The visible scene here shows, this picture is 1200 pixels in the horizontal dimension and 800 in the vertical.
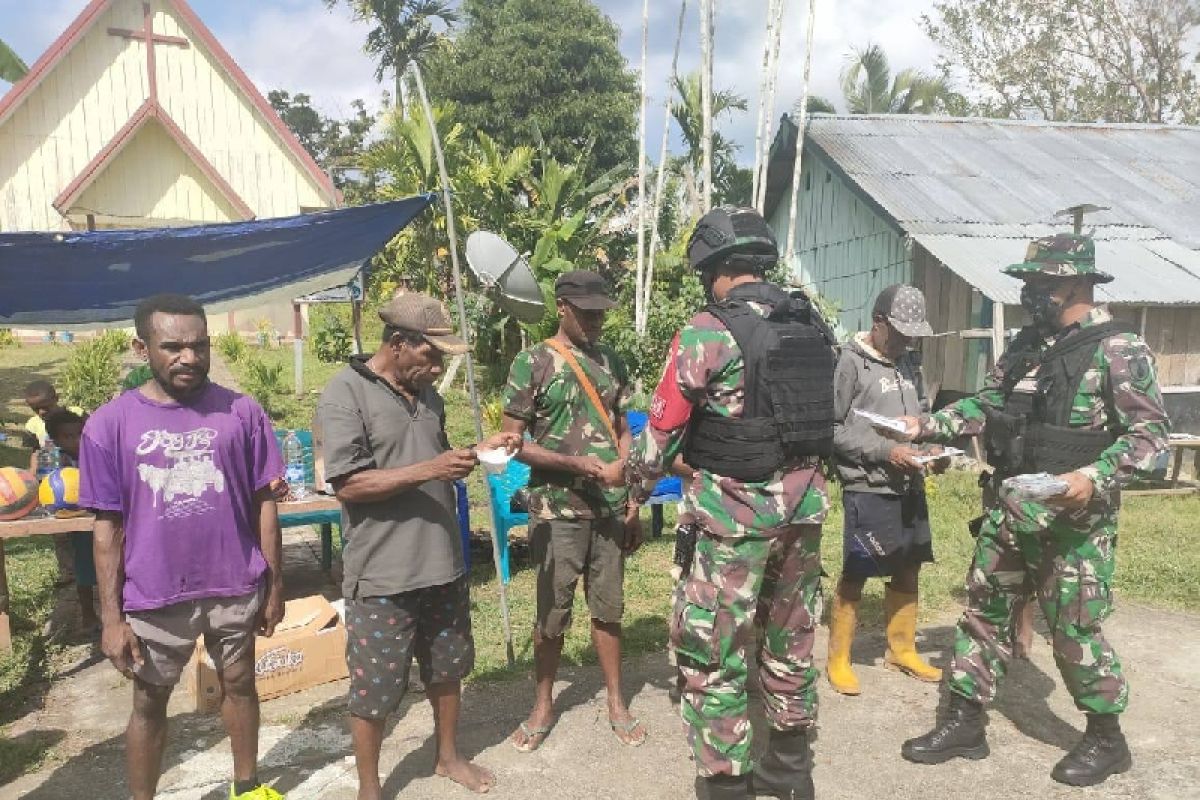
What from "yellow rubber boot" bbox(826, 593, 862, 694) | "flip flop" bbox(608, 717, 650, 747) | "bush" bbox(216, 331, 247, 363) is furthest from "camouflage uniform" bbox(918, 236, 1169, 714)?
"bush" bbox(216, 331, 247, 363)

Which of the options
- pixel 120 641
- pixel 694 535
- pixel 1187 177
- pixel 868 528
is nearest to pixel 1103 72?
pixel 1187 177

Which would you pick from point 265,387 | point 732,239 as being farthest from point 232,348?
point 732,239

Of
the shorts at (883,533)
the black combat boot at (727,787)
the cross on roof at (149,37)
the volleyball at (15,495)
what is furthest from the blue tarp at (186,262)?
the cross on roof at (149,37)

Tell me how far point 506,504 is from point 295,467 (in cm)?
142

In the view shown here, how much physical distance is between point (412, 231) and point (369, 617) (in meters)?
11.6

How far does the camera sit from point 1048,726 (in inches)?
153

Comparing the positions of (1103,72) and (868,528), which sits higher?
(1103,72)

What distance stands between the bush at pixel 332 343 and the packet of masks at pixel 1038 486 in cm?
1495

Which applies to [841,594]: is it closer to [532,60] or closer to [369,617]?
[369,617]

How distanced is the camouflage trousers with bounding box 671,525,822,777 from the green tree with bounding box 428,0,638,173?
17.0 metres

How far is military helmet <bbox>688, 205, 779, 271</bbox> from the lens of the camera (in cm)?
303

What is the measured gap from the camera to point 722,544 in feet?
9.78

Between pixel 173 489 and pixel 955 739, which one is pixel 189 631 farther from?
pixel 955 739

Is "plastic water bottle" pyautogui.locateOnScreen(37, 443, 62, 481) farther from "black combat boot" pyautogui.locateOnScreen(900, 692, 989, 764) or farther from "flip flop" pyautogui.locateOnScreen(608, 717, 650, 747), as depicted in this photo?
"black combat boot" pyautogui.locateOnScreen(900, 692, 989, 764)
